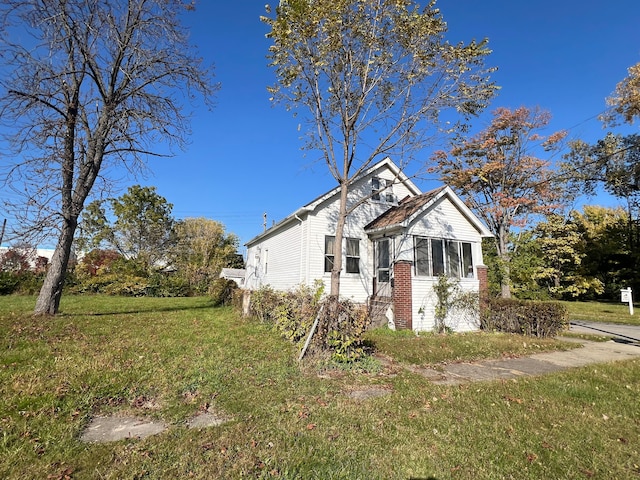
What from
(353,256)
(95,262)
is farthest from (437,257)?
(95,262)

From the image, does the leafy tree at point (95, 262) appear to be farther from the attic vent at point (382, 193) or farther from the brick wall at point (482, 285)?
the brick wall at point (482, 285)

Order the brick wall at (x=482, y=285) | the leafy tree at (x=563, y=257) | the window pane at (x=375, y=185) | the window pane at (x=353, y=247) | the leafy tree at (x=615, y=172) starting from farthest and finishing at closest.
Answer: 1. the leafy tree at (x=563, y=257)
2. the leafy tree at (x=615, y=172)
3. the window pane at (x=375, y=185)
4. the window pane at (x=353, y=247)
5. the brick wall at (x=482, y=285)

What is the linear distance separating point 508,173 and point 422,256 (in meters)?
15.3

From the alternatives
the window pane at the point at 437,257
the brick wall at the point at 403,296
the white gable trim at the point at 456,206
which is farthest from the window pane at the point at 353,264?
the window pane at the point at 437,257

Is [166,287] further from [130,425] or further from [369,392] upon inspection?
[369,392]

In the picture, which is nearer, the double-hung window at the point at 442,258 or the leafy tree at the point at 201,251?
the double-hung window at the point at 442,258

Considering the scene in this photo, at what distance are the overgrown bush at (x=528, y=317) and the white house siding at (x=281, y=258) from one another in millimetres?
7838

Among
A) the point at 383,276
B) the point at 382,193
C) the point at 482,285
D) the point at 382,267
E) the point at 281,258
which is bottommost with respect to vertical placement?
→ the point at 482,285

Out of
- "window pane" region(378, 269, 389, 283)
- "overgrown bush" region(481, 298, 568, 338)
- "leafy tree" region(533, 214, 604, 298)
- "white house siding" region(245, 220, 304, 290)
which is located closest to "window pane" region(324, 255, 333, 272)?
"white house siding" region(245, 220, 304, 290)

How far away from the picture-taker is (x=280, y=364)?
20.2ft

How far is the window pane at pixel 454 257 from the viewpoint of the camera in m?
13.1

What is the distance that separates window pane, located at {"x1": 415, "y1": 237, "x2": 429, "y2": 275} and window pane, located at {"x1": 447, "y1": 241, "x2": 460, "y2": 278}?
117 cm

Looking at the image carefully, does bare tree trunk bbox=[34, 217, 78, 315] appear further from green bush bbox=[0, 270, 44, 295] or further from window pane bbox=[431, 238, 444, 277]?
green bush bbox=[0, 270, 44, 295]

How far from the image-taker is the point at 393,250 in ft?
42.0
